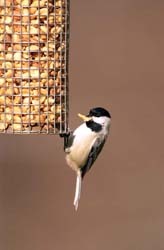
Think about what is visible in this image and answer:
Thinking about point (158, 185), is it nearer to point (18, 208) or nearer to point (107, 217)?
point (107, 217)

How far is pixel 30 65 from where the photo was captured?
2197mm

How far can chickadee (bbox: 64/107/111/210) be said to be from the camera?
214cm

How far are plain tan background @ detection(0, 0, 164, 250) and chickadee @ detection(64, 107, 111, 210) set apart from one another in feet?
4.18

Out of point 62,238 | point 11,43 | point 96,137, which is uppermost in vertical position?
point 11,43

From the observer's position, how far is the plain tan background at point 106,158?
3488 millimetres

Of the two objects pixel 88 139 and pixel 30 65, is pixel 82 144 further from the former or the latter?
pixel 30 65

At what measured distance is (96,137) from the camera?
7.07ft

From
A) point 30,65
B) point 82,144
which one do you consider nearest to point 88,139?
point 82,144

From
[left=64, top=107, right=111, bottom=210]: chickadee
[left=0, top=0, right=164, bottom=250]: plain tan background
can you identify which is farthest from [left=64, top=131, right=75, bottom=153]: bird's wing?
[left=0, top=0, right=164, bottom=250]: plain tan background

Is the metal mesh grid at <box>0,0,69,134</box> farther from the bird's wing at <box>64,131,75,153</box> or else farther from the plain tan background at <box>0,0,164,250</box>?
the plain tan background at <box>0,0,164,250</box>

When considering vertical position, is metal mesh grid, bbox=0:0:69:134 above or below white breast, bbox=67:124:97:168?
above

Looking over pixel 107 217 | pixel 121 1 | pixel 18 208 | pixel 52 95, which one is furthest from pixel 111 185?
pixel 52 95

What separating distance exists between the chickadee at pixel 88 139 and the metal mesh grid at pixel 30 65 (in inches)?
2.4

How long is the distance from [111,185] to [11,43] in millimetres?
1447
